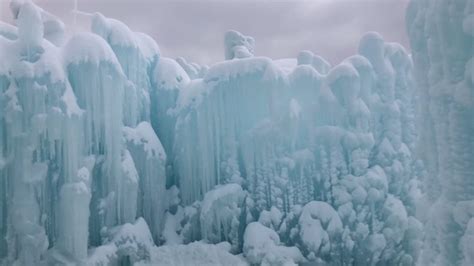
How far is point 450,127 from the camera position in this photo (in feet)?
28.0

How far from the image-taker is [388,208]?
13.2 meters

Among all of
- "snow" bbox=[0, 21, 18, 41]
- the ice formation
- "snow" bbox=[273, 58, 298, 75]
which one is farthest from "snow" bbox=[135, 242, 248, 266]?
"snow" bbox=[273, 58, 298, 75]

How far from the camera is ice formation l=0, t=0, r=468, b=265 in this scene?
38.1ft

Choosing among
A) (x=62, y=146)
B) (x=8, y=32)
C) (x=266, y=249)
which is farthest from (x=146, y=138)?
(x=8, y=32)

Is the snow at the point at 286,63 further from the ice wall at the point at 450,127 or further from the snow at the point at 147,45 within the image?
the ice wall at the point at 450,127

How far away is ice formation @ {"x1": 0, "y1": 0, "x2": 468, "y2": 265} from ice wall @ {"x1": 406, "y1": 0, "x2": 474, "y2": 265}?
14.1 ft

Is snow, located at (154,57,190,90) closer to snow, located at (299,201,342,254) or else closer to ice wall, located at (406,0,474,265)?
snow, located at (299,201,342,254)

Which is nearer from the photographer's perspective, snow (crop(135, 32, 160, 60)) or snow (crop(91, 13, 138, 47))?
snow (crop(91, 13, 138, 47))

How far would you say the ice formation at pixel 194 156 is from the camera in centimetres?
1161

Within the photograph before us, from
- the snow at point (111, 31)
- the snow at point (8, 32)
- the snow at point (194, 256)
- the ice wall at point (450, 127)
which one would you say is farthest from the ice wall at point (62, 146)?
the ice wall at point (450, 127)

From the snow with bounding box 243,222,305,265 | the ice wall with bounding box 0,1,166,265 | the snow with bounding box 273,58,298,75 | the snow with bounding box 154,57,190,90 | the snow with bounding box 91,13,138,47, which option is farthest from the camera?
the snow with bounding box 273,58,298,75

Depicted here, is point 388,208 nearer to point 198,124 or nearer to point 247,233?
point 247,233

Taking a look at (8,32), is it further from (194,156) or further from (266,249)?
(266,249)

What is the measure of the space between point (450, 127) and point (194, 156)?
659cm
